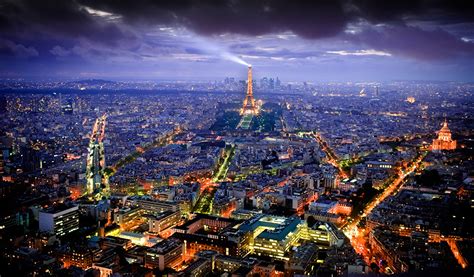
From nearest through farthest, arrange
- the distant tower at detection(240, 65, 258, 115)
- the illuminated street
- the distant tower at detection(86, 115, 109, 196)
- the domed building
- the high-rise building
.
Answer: the illuminated street < the high-rise building < the distant tower at detection(86, 115, 109, 196) < the domed building < the distant tower at detection(240, 65, 258, 115)

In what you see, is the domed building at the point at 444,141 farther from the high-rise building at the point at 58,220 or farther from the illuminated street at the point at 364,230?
the high-rise building at the point at 58,220

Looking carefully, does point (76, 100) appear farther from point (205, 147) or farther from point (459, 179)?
point (459, 179)

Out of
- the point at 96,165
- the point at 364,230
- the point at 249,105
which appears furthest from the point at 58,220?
the point at 249,105

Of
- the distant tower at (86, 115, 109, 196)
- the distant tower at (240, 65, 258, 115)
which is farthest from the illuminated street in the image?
the distant tower at (240, 65, 258, 115)

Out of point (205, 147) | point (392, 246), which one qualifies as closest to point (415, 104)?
point (205, 147)

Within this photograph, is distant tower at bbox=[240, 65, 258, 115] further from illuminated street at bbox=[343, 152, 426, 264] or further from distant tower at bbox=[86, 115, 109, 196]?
illuminated street at bbox=[343, 152, 426, 264]

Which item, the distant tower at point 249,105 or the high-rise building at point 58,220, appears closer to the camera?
the high-rise building at point 58,220

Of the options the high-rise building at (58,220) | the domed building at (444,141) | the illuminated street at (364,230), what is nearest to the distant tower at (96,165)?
the high-rise building at (58,220)
